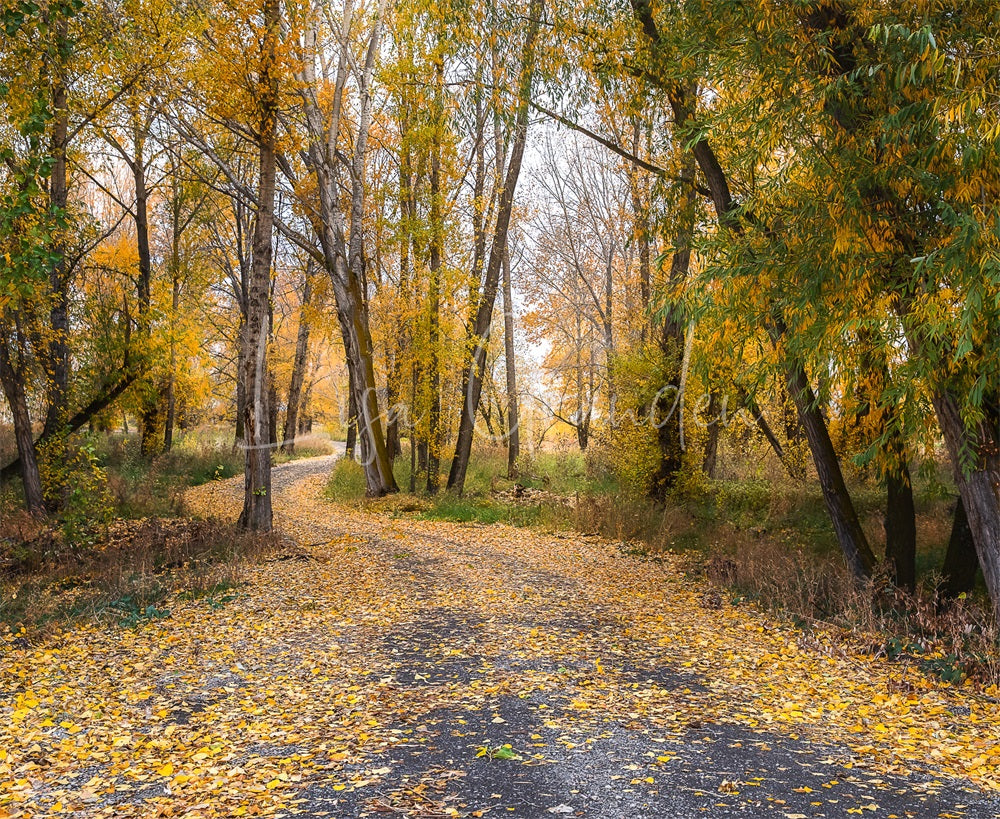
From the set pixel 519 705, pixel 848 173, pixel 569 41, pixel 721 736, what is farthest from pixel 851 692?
pixel 569 41

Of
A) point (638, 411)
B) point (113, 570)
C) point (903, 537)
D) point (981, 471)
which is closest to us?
point (981, 471)

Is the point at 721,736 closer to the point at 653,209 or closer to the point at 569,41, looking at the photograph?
the point at 653,209

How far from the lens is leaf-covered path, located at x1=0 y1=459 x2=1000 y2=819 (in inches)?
156

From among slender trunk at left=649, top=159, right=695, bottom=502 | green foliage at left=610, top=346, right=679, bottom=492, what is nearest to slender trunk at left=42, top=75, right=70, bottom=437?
green foliage at left=610, top=346, right=679, bottom=492

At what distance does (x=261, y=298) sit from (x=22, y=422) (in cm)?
435

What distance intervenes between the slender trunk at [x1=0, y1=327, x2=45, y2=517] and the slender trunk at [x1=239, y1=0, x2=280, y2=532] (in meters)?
3.52

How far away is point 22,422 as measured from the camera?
1162cm

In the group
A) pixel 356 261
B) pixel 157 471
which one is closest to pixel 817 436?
pixel 356 261

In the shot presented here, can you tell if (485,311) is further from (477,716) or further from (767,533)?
(477,716)

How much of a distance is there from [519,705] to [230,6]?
1093cm

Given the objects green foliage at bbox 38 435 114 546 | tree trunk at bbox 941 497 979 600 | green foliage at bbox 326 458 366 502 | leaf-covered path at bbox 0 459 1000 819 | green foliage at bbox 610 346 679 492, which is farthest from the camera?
green foliage at bbox 326 458 366 502

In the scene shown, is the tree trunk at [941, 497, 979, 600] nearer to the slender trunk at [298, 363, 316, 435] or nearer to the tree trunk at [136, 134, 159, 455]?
the tree trunk at [136, 134, 159, 455]

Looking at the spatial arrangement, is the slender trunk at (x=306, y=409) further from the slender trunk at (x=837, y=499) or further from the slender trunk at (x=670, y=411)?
the slender trunk at (x=837, y=499)

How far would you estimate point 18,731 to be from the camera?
4789mm
